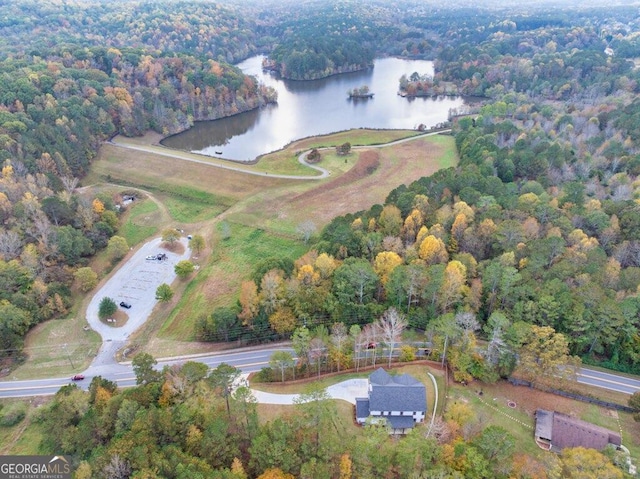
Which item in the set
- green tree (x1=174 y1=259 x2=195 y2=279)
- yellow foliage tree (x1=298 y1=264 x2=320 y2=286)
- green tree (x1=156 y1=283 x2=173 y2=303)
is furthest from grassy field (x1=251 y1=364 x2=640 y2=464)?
green tree (x1=174 y1=259 x2=195 y2=279)

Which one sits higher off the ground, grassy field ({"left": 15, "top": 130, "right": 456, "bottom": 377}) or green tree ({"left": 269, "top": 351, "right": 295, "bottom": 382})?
green tree ({"left": 269, "top": 351, "right": 295, "bottom": 382})

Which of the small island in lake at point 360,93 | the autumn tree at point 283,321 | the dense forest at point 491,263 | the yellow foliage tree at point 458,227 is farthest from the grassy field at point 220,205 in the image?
the small island in lake at point 360,93

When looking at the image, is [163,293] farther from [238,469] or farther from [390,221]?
[390,221]

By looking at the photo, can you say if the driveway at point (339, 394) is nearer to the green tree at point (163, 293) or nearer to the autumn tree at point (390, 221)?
the green tree at point (163, 293)

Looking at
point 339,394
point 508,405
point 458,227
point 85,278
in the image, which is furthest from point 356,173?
point 508,405

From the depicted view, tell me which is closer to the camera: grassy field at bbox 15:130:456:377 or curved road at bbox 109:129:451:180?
grassy field at bbox 15:130:456:377

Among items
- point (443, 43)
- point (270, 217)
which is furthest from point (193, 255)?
point (443, 43)

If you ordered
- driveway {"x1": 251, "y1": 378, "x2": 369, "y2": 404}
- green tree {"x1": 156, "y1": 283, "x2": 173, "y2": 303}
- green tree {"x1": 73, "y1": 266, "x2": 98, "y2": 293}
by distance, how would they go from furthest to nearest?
1. green tree {"x1": 73, "y1": 266, "x2": 98, "y2": 293}
2. green tree {"x1": 156, "y1": 283, "x2": 173, "y2": 303}
3. driveway {"x1": 251, "y1": 378, "x2": 369, "y2": 404}

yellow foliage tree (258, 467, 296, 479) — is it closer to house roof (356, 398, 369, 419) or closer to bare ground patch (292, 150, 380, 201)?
house roof (356, 398, 369, 419)

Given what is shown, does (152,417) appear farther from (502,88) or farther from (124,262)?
(502,88)
